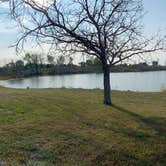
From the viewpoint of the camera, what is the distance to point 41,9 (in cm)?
971

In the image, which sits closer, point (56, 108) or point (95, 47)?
point (56, 108)

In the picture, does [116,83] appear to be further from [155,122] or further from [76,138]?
[76,138]

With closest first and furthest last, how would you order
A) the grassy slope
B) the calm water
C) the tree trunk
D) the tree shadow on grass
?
the grassy slope → the tree shadow on grass → the tree trunk → the calm water

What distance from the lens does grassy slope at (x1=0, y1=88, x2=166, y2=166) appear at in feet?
15.7

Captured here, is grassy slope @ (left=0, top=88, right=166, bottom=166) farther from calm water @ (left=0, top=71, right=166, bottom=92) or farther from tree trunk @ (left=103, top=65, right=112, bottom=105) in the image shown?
calm water @ (left=0, top=71, right=166, bottom=92)

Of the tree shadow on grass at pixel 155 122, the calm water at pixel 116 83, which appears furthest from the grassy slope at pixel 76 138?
the calm water at pixel 116 83

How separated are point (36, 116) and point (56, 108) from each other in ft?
5.20

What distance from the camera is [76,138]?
576cm

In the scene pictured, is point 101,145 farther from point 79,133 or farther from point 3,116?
point 3,116

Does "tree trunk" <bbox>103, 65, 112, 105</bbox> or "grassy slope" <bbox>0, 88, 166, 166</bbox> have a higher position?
"tree trunk" <bbox>103, 65, 112, 105</bbox>

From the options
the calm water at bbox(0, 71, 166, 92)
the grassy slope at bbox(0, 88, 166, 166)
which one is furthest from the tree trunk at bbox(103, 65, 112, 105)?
the calm water at bbox(0, 71, 166, 92)

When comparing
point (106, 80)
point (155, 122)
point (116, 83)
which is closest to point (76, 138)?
point (155, 122)

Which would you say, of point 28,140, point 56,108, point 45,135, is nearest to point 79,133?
point 45,135

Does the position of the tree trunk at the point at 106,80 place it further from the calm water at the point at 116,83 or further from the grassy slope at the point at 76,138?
the calm water at the point at 116,83
